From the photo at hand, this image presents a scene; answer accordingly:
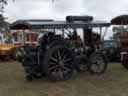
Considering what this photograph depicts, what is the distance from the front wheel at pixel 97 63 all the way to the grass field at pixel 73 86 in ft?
0.96

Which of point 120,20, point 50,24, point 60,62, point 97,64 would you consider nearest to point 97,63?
point 97,64

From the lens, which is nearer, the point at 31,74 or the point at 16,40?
the point at 31,74

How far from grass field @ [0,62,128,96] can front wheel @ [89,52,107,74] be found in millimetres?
293

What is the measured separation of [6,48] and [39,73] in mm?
10761

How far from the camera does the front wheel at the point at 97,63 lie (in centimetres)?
1271

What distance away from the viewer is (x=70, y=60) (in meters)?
11.5

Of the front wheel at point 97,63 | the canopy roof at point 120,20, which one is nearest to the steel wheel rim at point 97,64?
the front wheel at point 97,63

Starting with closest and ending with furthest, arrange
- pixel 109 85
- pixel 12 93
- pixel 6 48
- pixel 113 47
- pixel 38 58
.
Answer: pixel 12 93 < pixel 109 85 < pixel 38 58 < pixel 113 47 < pixel 6 48

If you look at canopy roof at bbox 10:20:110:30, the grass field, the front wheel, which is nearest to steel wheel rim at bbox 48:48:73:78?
the grass field

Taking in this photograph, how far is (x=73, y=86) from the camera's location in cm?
1034

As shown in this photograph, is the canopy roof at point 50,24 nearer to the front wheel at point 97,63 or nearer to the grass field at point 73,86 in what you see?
the front wheel at point 97,63

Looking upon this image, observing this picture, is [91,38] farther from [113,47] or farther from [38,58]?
[113,47]

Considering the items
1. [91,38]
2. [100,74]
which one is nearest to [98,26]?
[91,38]

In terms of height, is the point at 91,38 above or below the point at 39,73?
above
